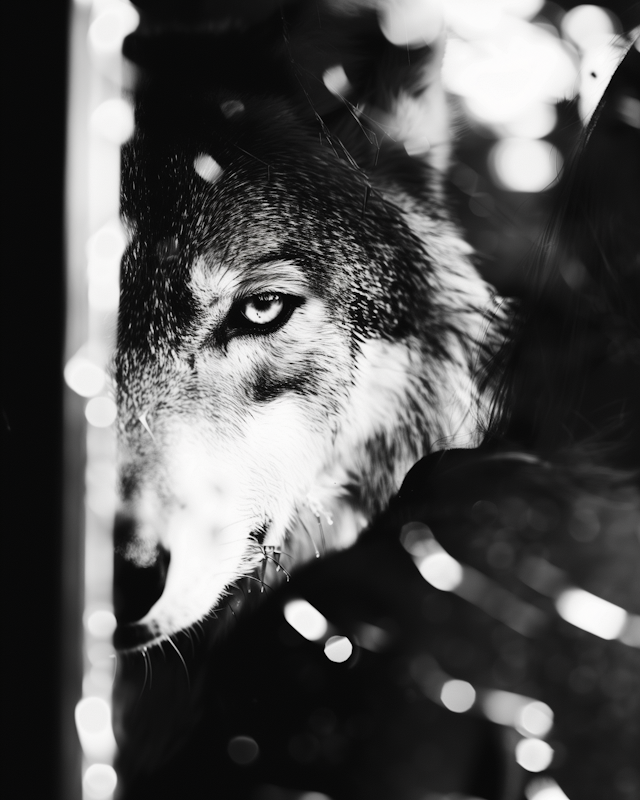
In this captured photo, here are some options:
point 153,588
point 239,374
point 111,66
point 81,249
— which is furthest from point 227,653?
point 111,66

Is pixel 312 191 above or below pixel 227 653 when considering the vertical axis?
above

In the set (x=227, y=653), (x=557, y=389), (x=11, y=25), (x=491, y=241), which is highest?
(x=11, y=25)

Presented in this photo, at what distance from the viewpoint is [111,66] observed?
0.41 meters

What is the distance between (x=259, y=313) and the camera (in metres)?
0.40

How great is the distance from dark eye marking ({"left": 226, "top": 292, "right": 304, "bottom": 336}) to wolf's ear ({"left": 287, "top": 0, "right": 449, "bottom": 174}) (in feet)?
0.49

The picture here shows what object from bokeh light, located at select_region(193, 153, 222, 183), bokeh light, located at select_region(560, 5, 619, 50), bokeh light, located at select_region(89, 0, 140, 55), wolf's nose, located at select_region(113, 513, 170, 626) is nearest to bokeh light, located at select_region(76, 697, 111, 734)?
wolf's nose, located at select_region(113, 513, 170, 626)

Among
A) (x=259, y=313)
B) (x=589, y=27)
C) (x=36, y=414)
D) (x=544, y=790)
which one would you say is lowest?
(x=544, y=790)

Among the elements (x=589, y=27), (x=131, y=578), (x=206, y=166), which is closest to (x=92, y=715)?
(x=131, y=578)

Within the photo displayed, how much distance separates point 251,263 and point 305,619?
0.36 metres

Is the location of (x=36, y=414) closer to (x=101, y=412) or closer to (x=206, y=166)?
(x=101, y=412)

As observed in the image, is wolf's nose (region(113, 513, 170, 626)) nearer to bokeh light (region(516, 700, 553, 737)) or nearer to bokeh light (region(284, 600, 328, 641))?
bokeh light (region(284, 600, 328, 641))

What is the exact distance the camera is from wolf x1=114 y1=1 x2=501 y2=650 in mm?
399

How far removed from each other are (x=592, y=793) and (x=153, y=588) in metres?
0.54

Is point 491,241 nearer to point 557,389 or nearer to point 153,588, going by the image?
point 557,389
